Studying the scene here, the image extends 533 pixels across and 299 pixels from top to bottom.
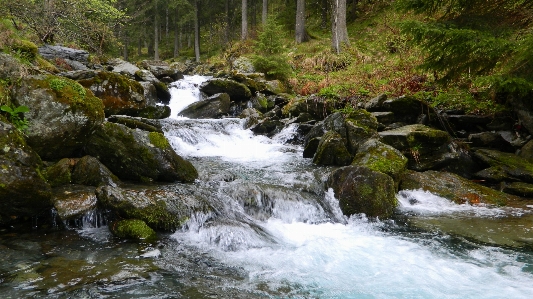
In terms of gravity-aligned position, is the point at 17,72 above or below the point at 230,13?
below

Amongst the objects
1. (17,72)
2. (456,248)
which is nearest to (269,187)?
(456,248)

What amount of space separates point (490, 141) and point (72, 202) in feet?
35.5

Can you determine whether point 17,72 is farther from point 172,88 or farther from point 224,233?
point 172,88

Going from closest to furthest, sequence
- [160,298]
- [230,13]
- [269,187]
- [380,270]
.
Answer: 1. [160,298]
2. [380,270]
3. [269,187]
4. [230,13]

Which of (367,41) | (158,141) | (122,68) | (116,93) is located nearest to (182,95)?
(122,68)

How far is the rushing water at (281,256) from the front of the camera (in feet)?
14.9

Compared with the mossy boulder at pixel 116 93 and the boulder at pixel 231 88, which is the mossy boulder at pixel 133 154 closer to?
the mossy boulder at pixel 116 93

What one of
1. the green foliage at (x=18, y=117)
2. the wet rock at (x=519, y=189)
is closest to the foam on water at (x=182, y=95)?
the green foliage at (x=18, y=117)

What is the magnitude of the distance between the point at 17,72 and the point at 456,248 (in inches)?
374

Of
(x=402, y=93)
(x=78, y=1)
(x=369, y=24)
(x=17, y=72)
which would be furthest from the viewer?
(x=369, y=24)

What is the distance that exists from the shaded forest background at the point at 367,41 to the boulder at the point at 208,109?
4609 millimetres

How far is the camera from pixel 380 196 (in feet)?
25.3

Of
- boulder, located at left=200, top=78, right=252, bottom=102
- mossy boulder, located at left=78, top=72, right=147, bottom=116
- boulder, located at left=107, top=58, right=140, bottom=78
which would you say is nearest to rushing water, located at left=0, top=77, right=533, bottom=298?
mossy boulder, located at left=78, top=72, right=147, bottom=116

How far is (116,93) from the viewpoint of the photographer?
1330 cm
